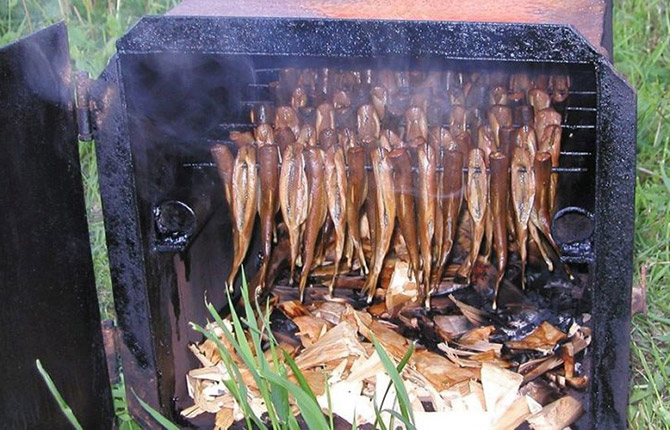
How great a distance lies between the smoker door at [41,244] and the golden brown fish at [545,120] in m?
1.37

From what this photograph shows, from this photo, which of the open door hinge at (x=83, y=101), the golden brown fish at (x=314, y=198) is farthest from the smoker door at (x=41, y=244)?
the golden brown fish at (x=314, y=198)

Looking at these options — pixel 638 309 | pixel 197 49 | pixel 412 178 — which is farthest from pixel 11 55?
pixel 638 309

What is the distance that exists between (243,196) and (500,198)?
0.76m

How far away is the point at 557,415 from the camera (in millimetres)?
2883

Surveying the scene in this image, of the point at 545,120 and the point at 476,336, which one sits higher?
the point at 545,120

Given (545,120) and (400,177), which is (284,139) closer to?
(400,177)

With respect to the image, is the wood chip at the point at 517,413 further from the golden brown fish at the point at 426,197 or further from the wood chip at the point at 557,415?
the golden brown fish at the point at 426,197

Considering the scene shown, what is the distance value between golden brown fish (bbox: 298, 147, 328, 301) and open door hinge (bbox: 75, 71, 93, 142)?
0.63 meters

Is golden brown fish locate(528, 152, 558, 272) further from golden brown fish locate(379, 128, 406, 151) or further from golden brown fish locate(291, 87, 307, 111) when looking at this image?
golden brown fish locate(291, 87, 307, 111)

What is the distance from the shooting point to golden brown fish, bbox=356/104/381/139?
119 inches

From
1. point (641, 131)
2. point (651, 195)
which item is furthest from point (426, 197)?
point (641, 131)

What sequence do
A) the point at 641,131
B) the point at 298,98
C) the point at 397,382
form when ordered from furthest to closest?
the point at 641,131 → the point at 298,98 → the point at 397,382

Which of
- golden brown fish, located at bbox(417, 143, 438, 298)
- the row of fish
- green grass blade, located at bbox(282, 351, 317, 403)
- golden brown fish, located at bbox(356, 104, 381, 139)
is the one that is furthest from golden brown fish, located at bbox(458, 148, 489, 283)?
green grass blade, located at bbox(282, 351, 317, 403)

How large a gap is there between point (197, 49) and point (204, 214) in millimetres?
715
